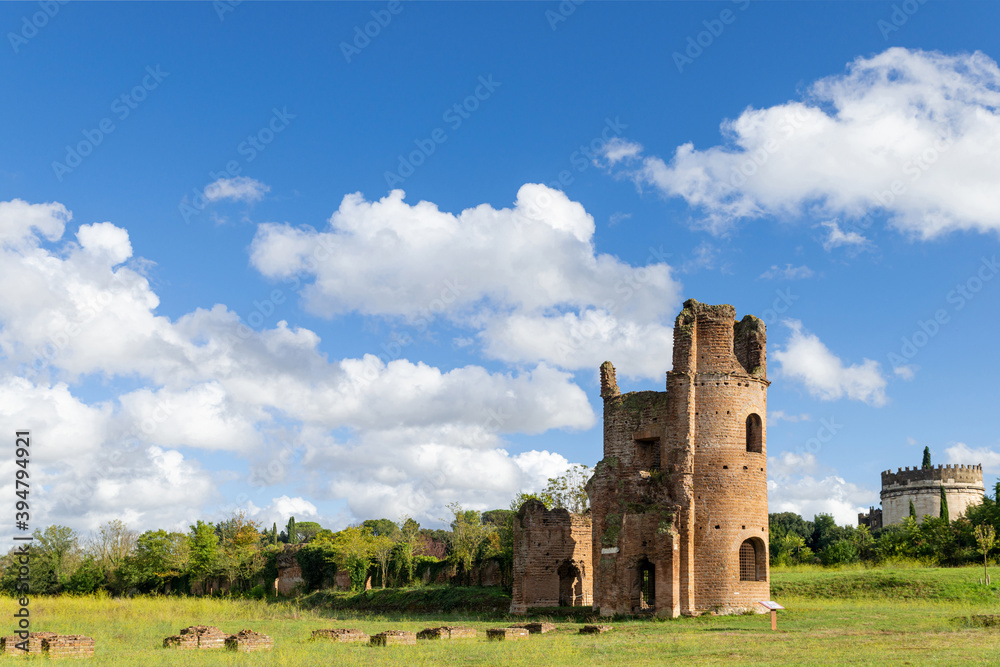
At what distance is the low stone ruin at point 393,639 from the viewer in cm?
2069

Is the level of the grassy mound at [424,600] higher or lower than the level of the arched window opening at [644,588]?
lower

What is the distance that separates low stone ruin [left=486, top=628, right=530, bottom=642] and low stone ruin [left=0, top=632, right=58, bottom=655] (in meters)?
10.3

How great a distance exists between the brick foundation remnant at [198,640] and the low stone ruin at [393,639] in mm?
3682

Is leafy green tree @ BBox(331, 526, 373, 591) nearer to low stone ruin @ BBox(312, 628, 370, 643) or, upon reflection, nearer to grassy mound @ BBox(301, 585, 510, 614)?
grassy mound @ BBox(301, 585, 510, 614)

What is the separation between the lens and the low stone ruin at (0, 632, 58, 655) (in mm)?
17781

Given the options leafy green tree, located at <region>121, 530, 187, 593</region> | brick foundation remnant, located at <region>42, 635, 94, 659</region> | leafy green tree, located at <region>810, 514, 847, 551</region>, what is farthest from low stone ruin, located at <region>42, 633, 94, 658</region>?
leafy green tree, located at <region>810, 514, 847, 551</region>

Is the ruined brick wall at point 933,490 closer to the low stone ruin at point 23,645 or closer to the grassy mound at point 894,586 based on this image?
the grassy mound at point 894,586

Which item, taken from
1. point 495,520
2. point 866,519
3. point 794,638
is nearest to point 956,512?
point 866,519

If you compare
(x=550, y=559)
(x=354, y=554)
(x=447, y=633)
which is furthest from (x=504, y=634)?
(x=354, y=554)

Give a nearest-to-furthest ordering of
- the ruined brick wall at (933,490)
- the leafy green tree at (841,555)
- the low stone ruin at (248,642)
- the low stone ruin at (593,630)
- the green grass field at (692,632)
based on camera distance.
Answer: the green grass field at (692,632)
the low stone ruin at (248,642)
the low stone ruin at (593,630)
the leafy green tree at (841,555)
the ruined brick wall at (933,490)

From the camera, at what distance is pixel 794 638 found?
20.2 m

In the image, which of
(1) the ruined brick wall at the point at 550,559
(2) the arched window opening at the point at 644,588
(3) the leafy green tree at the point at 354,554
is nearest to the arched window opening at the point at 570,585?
(1) the ruined brick wall at the point at 550,559

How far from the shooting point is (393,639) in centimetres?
2083

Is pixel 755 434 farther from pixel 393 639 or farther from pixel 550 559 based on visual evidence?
pixel 393 639
